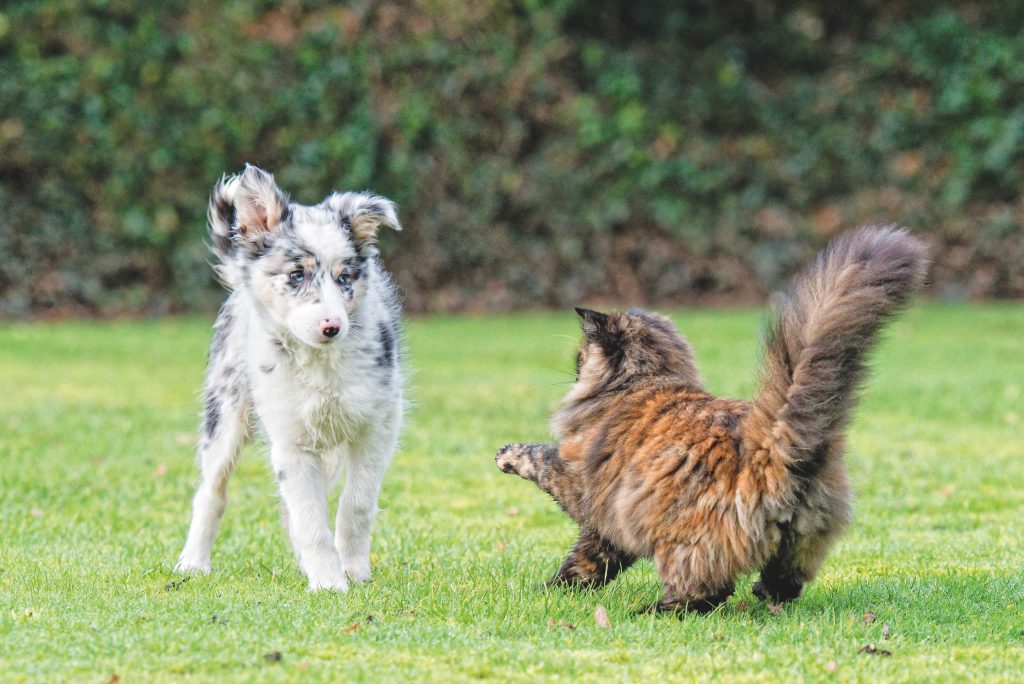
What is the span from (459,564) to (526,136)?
1088cm

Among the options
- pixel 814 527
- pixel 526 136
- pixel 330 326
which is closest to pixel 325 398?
pixel 330 326

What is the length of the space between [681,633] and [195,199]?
39.2 ft

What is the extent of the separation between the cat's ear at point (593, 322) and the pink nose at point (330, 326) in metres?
0.93

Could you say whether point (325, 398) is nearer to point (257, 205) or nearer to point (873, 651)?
point (257, 205)

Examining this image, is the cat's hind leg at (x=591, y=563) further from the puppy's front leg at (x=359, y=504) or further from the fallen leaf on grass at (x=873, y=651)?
the fallen leaf on grass at (x=873, y=651)

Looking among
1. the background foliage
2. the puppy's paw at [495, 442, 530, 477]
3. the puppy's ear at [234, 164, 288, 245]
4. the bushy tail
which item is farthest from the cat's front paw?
the background foliage

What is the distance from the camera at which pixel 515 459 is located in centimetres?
564

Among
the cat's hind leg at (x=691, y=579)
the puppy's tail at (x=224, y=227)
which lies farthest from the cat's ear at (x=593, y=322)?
the puppy's tail at (x=224, y=227)

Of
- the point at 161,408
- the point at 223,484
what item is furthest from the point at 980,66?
the point at 223,484

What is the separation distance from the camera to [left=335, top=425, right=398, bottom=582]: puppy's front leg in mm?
6031

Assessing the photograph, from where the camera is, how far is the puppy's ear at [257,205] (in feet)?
19.0

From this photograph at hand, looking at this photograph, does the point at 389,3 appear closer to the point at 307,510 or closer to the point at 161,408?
the point at 161,408

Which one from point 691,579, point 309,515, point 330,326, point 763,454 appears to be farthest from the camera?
point 309,515

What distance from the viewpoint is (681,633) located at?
476 cm
